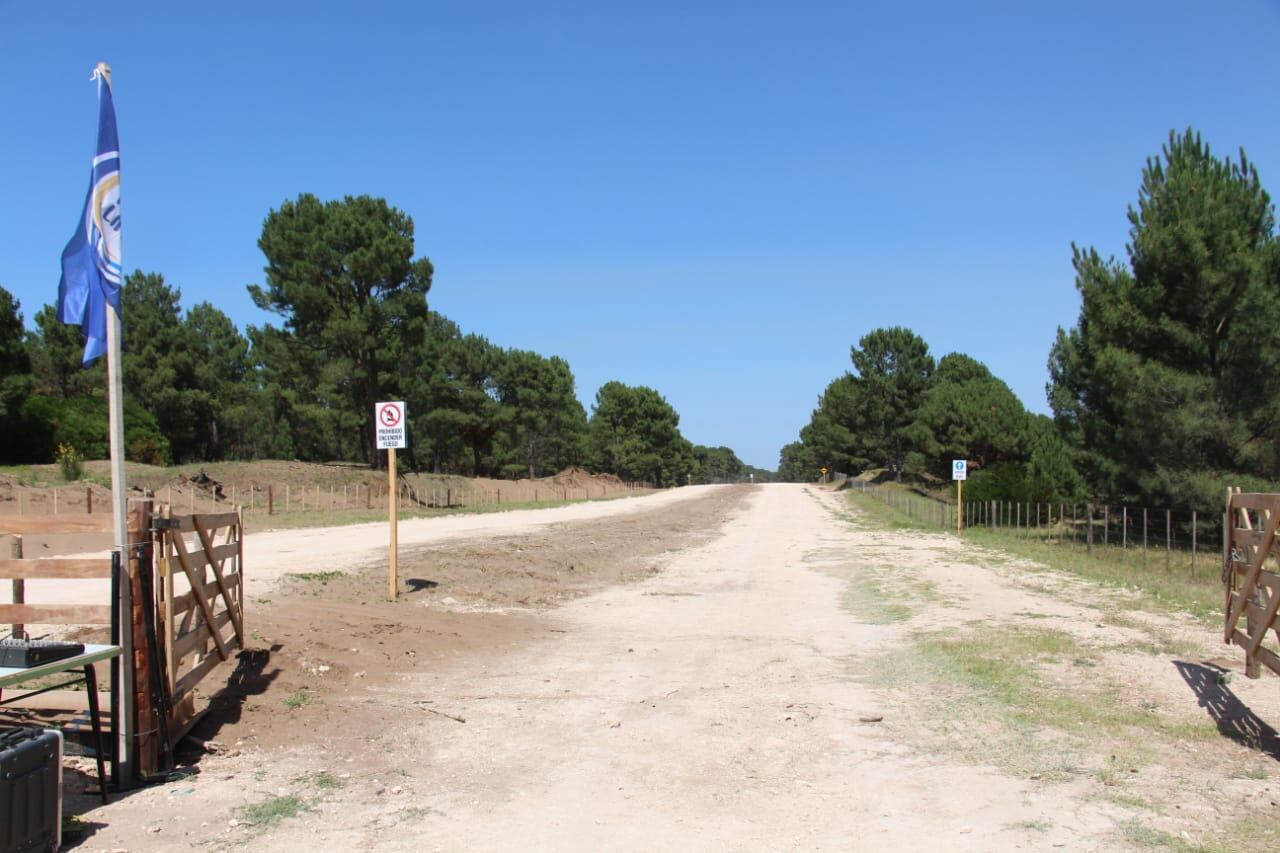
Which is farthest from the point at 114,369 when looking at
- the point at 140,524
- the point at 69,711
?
the point at 69,711

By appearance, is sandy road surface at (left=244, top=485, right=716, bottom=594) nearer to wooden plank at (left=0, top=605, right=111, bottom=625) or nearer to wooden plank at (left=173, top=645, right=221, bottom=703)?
wooden plank at (left=173, top=645, right=221, bottom=703)

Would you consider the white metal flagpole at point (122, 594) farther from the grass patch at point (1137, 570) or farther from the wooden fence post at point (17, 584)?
the grass patch at point (1137, 570)

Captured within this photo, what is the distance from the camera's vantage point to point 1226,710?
8.09 metres

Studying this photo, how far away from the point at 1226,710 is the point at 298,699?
26.4 feet

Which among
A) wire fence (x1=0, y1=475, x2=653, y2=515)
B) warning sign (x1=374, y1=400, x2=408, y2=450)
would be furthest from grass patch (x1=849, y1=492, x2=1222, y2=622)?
wire fence (x1=0, y1=475, x2=653, y2=515)

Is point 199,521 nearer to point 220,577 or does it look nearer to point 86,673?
point 220,577

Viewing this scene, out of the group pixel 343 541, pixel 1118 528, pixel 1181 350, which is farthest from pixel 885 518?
pixel 343 541

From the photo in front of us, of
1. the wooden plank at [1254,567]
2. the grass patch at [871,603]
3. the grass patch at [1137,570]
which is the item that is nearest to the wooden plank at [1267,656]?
the wooden plank at [1254,567]

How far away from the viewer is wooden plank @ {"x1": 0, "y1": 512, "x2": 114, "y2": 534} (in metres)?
6.80

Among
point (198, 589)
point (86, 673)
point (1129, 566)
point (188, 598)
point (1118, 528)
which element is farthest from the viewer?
point (1118, 528)

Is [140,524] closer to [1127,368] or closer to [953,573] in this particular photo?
[953,573]

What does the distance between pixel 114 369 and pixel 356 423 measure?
50935 mm

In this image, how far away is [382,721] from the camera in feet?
25.2

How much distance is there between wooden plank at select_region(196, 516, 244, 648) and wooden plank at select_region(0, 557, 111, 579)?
1096 mm
